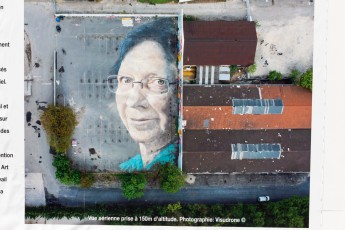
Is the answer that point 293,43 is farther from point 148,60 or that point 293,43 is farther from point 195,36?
point 148,60

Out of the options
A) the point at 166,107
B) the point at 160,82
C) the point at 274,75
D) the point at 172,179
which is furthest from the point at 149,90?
the point at 274,75

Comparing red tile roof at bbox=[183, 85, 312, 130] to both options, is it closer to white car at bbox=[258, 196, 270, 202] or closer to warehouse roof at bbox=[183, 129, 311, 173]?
warehouse roof at bbox=[183, 129, 311, 173]

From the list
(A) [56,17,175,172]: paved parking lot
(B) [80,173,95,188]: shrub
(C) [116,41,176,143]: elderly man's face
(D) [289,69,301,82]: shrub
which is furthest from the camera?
(C) [116,41,176,143]: elderly man's face

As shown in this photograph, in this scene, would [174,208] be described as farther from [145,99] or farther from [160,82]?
[160,82]

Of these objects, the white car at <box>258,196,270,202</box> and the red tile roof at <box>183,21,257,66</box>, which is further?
the white car at <box>258,196,270,202</box>

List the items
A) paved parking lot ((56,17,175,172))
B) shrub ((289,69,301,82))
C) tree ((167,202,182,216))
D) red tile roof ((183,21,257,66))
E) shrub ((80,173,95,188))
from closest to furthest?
tree ((167,202,182,216))
red tile roof ((183,21,257,66))
shrub ((80,173,95,188))
shrub ((289,69,301,82))
paved parking lot ((56,17,175,172))

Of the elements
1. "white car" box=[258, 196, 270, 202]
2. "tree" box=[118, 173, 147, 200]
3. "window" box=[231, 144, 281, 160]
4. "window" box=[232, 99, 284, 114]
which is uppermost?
"window" box=[232, 99, 284, 114]

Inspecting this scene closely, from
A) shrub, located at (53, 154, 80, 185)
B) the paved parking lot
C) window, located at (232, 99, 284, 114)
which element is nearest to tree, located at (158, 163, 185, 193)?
the paved parking lot
